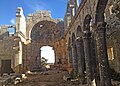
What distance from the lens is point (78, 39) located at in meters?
12.6

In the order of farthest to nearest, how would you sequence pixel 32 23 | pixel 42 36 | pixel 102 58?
1. pixel 42 36
2. pixel 32 23
3. pixel 102 58

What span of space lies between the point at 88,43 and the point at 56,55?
1417cm

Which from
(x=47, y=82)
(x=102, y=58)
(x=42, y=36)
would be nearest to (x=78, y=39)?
(x=47, y=82)

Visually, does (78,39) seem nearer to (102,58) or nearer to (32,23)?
(102,58)

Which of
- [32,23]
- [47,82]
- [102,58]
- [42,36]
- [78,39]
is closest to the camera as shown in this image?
[102,58]

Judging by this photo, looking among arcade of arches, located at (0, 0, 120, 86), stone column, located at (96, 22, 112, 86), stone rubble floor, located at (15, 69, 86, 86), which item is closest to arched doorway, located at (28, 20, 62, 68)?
arcade of arches, located at (0, 0, 120, 86)

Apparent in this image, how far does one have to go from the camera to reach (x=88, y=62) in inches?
411

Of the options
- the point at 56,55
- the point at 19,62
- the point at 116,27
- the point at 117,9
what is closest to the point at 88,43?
the point at 116,27

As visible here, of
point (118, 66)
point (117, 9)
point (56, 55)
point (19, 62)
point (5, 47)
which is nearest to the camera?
point (117, 9)

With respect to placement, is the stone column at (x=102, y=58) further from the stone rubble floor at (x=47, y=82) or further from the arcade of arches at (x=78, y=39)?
the stone rubble floor at (x=47, y=82)

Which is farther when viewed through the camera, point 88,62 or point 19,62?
point 19,62

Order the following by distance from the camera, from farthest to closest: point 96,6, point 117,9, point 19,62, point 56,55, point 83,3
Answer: point 56,55, point 19,62, point 83,3, point 96,6, point 117,9

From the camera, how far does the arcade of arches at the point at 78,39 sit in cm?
820

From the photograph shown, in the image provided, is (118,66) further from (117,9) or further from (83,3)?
(117,9)
